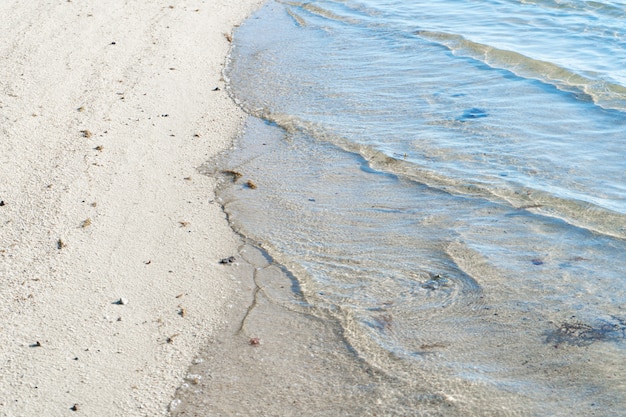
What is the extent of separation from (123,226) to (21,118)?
2037 mm

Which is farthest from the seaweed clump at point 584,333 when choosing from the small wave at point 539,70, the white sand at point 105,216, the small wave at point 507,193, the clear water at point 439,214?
the small wave at point 539,70

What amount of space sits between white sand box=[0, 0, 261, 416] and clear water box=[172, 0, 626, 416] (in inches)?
13.6

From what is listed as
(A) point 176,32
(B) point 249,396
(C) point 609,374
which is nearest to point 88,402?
(B) point 249,396

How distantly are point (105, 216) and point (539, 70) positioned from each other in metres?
5.37

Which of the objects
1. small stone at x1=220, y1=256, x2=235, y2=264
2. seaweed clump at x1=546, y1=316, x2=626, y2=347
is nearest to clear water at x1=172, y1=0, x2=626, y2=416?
Answer: seaweed clump at x1=546, y1=316, x2=626, y2=347

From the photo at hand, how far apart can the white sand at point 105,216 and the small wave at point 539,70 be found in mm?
2868

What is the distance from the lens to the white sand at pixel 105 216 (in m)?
3.81

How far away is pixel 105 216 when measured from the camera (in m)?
5.17

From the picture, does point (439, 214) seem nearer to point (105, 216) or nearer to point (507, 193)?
point (507, 193)

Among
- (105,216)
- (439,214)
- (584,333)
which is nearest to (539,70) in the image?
(439,214)

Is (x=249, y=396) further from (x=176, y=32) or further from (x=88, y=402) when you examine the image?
(x=176, y=32)

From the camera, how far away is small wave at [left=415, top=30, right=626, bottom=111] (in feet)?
25.6

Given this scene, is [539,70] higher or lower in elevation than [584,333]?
higher

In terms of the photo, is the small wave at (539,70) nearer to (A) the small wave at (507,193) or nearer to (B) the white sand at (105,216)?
(A) the small wave at (507,193)
